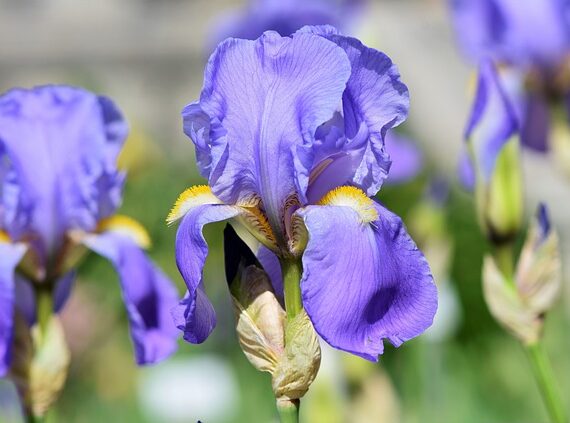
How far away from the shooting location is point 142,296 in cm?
148

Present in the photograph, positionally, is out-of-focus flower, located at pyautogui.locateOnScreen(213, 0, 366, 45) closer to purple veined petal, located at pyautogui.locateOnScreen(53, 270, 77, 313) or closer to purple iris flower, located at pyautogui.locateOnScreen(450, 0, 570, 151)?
purple iris flower, located at pyautogui.locateOnScreen(450, 0, 570, 151)

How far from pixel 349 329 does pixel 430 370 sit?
1732 millimetres

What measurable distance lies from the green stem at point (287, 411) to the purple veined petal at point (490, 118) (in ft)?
2.08

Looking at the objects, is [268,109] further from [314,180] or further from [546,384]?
[546,384]

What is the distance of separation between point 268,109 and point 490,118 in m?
0.57

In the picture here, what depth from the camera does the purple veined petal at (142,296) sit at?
142cm

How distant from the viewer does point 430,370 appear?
267 cm

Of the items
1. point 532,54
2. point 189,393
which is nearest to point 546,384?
point 532,54

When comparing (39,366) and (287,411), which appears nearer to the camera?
(287,411)

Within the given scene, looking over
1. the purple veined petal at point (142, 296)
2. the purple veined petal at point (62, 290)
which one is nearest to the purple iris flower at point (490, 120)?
the purple veined petal at point (142, 296)

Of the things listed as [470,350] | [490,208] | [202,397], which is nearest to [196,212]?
[490,208]

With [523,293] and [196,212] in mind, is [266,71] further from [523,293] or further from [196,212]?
[523,293]

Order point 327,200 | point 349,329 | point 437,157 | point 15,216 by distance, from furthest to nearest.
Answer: point 437,157, point 15,216, point 327,200, point 349,329

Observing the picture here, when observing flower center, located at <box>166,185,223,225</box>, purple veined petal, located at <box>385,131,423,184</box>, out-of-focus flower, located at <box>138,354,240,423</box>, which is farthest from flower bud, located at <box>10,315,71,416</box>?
out-of-focus flower, located at <box>138,354,240,423</box>
